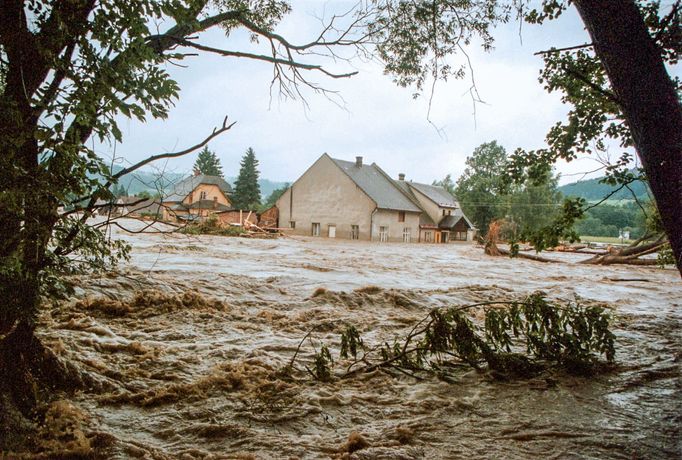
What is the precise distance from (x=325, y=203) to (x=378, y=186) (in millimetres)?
5702

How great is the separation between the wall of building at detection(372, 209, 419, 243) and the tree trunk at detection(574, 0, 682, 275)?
33.4 metres

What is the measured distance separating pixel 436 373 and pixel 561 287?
8937mm

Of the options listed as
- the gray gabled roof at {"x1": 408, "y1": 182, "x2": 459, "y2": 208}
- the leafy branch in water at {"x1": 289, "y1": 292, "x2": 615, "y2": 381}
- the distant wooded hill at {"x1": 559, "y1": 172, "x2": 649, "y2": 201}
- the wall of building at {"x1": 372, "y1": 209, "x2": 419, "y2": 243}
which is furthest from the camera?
the gray gabled roof at {"x1": 408, "y1": 182, "x2": 459, "y2": 208}

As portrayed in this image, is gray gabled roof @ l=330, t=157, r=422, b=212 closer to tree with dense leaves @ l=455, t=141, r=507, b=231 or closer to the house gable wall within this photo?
the house gable wall

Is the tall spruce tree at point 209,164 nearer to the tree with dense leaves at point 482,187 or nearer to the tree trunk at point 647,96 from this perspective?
the tree with dense leaves at point 482,187

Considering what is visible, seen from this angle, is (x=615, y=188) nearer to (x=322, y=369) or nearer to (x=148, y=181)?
(x=322, y=369)

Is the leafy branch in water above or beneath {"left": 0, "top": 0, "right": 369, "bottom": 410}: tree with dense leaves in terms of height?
beneath

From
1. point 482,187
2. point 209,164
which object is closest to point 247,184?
point 209,164

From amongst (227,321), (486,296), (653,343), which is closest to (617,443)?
(653,343)

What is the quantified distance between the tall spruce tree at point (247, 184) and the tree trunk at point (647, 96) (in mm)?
62533

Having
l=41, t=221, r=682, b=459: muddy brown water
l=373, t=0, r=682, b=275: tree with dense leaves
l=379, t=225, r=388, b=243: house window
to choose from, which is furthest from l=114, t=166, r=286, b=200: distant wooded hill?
l=379, t=225, r=388, b=243: house window

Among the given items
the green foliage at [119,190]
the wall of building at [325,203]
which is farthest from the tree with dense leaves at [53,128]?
the wall of building at [325,203]

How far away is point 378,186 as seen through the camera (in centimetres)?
4066

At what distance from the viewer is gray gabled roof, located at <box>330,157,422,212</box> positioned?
123ft
